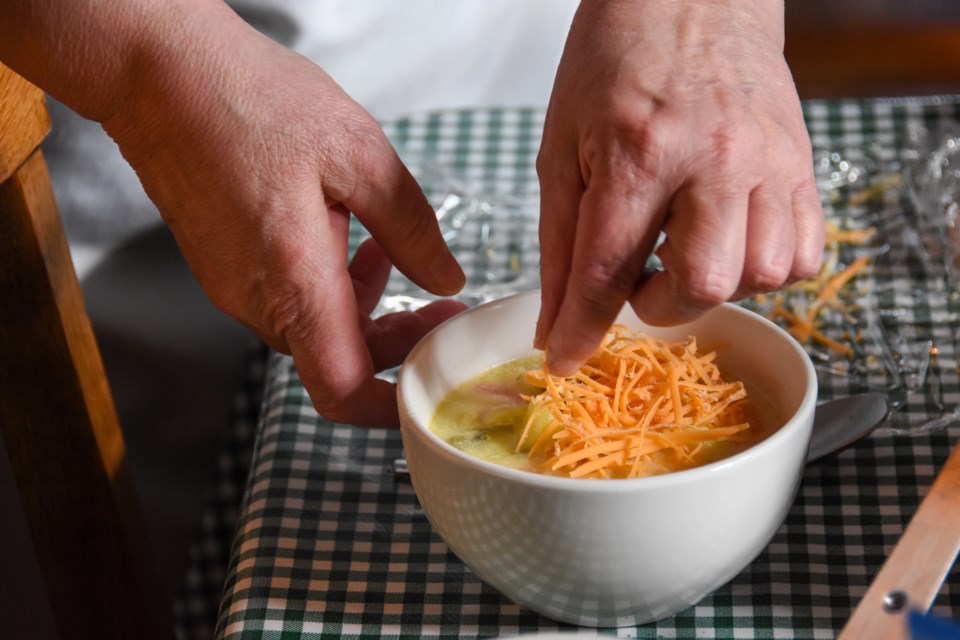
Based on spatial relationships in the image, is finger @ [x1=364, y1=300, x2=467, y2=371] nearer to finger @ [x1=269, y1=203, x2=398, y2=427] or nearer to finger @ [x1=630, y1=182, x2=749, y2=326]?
finger @ [x1=269, y1=203, x2=398, y2=427]

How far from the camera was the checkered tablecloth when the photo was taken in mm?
586

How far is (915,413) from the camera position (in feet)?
2.33

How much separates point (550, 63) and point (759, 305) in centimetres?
60

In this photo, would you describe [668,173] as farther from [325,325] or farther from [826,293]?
[826,293]

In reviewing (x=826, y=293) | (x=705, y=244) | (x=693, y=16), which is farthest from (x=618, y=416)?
(x=826, y=293)

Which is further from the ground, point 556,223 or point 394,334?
point 556,223

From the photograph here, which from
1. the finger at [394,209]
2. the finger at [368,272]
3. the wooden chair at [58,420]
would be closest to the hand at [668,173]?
the finger at [394,209]

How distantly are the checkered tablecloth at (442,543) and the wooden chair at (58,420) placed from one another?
149 mm

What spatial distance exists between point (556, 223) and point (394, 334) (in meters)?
0.19

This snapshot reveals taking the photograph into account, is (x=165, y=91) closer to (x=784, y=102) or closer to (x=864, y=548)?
(x=784, y=102)

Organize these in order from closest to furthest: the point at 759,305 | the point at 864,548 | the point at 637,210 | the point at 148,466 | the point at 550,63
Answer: the point at 637,210 < the point at 864,548 < the point at 759,305 < the point at 148,466 < the point at 550,63

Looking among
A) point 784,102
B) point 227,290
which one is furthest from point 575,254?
point 227,290

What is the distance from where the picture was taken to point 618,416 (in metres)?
0.57

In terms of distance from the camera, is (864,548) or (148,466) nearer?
(864,548)
